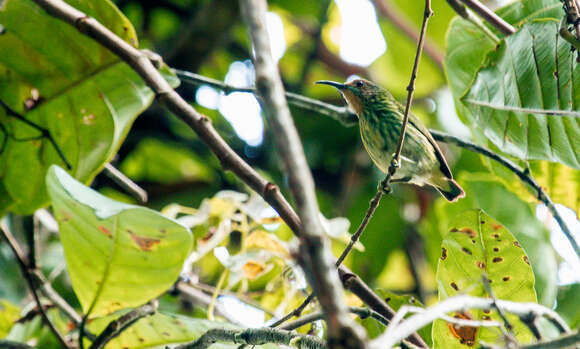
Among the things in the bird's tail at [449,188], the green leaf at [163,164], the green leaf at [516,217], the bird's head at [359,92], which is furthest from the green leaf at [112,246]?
the green leaf at [163,164]

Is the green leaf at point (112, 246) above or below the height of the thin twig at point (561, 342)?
below

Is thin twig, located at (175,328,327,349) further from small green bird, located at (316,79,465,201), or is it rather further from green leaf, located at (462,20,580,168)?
small green bird, located at (316,79,465,201)

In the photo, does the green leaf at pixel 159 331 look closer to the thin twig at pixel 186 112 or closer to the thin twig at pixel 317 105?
the thin twig at pixel 186 112

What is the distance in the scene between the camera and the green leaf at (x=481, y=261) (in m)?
1.64

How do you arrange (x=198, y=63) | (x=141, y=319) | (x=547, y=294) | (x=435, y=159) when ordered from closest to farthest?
(x=141, y=319) → (x=547, y=294) → (x=435, y=159) → (x=198, y=63)

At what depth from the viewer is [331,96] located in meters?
4.78

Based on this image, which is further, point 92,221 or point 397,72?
point 397,72

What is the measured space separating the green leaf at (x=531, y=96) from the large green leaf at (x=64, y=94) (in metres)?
1.01

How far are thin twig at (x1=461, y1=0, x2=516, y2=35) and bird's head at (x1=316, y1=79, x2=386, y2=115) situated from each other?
1.02 meters

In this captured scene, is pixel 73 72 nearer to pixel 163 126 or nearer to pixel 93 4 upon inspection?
pixel 93 4

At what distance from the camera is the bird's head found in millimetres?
2844

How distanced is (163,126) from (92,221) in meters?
2.45

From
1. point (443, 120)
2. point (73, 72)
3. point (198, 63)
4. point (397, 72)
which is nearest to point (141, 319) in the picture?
point (73, 72)

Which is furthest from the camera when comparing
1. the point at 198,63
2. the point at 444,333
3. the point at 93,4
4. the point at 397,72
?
the point at 397,72
